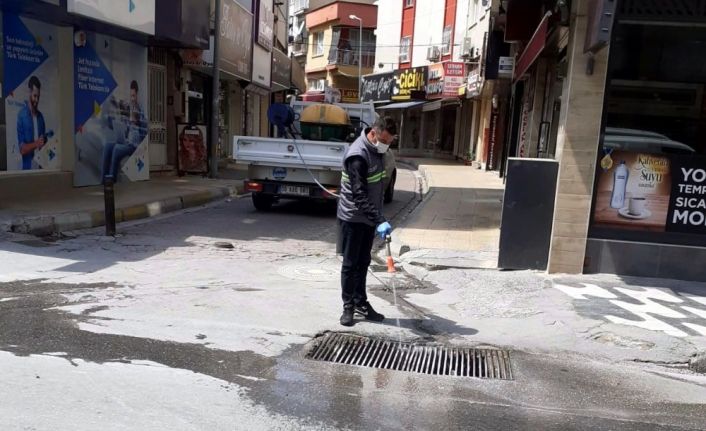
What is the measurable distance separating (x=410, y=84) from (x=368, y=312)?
30668 millimetres

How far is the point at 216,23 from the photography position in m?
15.7

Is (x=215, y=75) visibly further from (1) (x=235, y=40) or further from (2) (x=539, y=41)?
(2) (x=539, y=41)

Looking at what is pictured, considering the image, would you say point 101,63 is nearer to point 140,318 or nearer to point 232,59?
point 232,59

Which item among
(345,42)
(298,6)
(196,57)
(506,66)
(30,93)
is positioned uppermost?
(298,6)

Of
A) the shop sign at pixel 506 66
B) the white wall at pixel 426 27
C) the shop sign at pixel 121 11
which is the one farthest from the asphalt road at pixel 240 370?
the white wall at pixel 426 27

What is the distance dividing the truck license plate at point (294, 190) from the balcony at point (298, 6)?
49708 millimetres

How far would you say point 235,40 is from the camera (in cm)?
1873

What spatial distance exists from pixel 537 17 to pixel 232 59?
9.85 metres

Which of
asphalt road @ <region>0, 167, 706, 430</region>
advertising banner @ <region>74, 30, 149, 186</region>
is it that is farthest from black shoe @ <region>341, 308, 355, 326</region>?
advertising banner @ <region>74, 30, 149, 186</region>

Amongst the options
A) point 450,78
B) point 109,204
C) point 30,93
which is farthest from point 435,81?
point 109,204

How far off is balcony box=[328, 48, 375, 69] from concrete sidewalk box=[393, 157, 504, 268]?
1312 inches

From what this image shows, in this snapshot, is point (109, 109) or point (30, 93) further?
point (109, 109)

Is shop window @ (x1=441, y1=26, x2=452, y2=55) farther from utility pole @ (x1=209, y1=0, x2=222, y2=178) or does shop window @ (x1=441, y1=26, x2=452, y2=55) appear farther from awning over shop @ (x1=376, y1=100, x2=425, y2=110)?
Result: utility pole @ (x1=209, y1=0, x2=222, y2=178)

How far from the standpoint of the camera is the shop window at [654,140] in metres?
7.15
